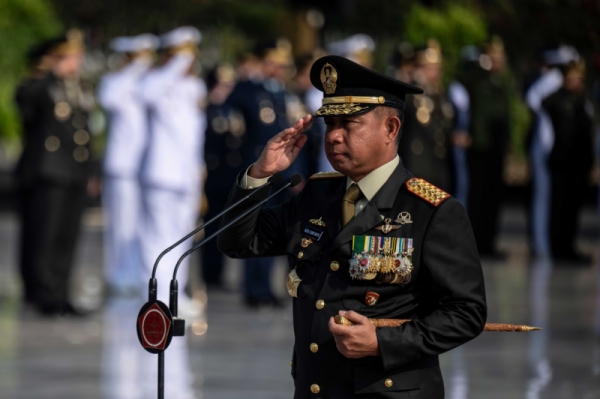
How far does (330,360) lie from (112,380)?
4.00m

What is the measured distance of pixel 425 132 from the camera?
9734 millimetres

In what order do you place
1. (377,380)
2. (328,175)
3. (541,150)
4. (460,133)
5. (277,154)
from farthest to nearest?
(541,150) < (460,133) < (328,175) < (277,154) < (377,380)

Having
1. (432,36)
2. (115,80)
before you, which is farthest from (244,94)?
(432,36)

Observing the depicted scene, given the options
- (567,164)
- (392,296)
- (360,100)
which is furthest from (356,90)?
(567,164)

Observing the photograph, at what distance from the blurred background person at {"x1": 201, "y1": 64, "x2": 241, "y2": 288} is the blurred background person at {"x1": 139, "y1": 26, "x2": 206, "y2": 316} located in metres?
1.55

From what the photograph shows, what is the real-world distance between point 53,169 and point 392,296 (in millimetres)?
6702

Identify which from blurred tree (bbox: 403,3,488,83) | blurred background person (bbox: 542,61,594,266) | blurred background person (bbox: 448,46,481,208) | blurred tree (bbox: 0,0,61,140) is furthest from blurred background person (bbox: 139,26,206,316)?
blurred tree (bbox: 0,0,61,140)

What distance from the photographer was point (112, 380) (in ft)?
23.7

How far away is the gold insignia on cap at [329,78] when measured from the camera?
359 cm

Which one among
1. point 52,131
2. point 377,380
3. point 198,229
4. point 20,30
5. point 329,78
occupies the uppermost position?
point 20,30

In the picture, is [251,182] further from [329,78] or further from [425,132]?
[425,132]

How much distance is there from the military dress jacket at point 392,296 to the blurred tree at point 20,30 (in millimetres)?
22706

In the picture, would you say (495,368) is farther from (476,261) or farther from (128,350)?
(476,261)

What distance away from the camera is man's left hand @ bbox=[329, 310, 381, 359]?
3283 millimetres
